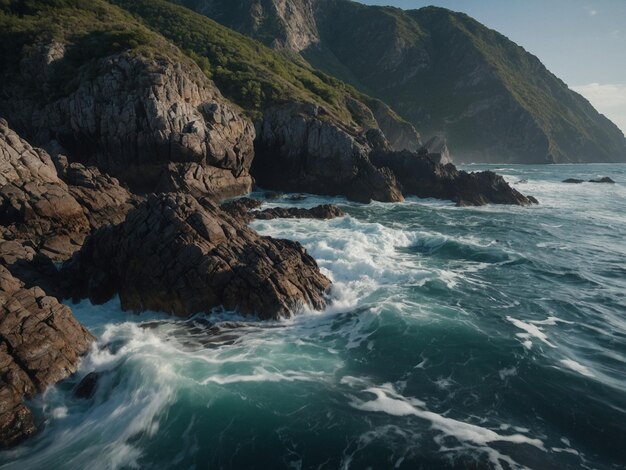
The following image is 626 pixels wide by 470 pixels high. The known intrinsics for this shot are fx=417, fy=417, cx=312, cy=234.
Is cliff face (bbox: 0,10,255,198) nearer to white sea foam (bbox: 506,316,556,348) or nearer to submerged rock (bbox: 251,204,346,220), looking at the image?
submerged rock (bbox: 251,204,346,220)

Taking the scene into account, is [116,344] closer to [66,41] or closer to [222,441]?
[222,441]

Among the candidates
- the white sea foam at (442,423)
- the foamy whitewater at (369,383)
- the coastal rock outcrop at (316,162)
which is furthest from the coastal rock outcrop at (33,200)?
the coastal rock outcrop at (316,162)

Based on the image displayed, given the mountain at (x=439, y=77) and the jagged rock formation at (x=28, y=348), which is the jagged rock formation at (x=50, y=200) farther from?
the mountain at (x=439, y=77)

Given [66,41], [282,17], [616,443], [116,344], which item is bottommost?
[616,443]

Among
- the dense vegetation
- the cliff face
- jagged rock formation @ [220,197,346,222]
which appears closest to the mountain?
the dense vegetation

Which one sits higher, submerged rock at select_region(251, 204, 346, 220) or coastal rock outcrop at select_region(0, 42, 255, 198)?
coastal rock outcrop at select_region(0, 42, 255, 198)

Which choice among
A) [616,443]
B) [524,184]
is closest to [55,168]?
[616,443]

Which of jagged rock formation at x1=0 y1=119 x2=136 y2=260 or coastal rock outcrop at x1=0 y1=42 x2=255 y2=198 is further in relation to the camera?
coastal rock outcrop at x1=0 y1=42 x2=255 y2=198
